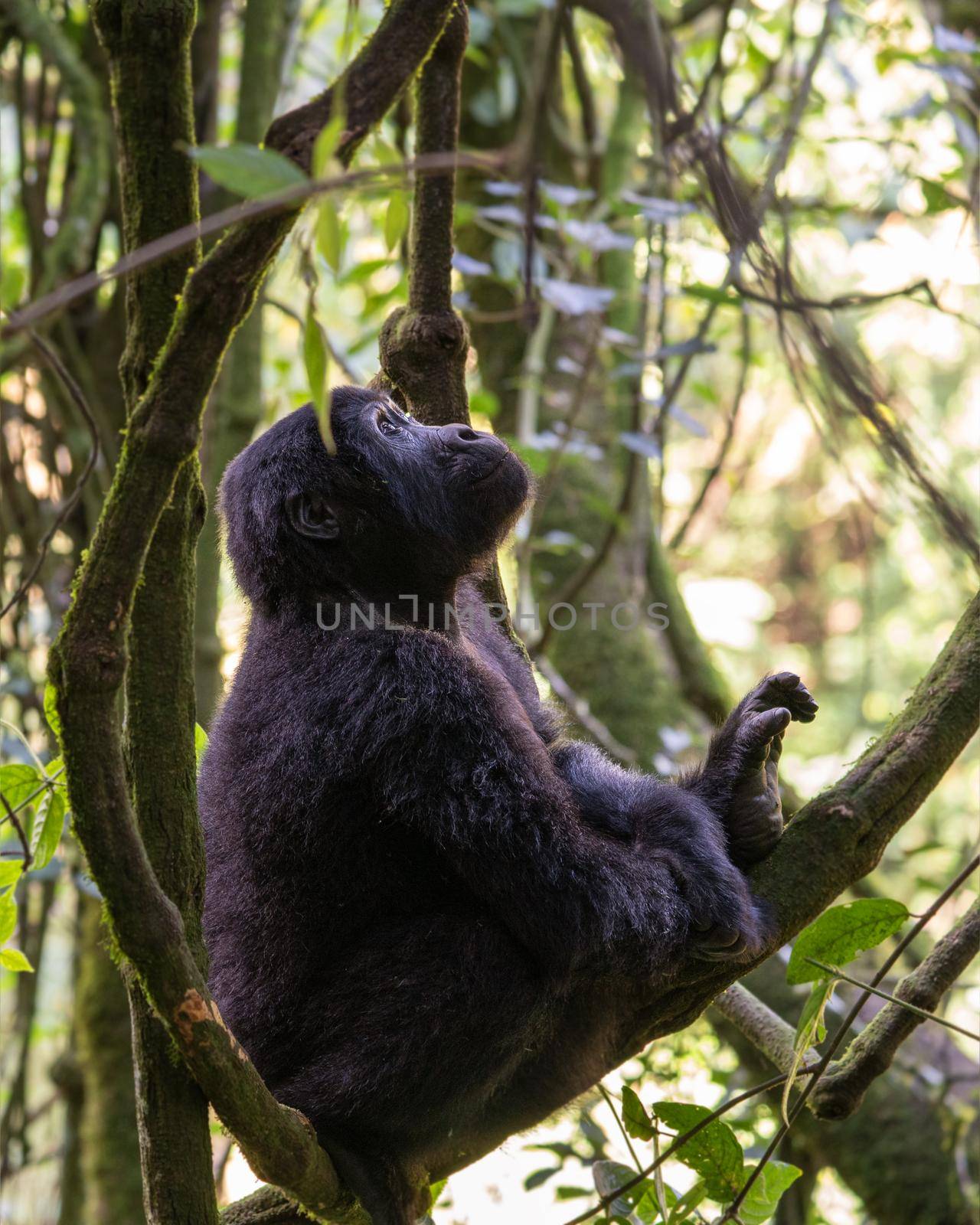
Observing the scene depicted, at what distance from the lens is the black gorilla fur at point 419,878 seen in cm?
291

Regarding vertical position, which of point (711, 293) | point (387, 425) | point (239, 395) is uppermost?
point (239, 395)

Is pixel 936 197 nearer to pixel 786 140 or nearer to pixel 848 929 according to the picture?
pixel 786 140

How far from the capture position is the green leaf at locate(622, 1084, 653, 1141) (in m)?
2.89

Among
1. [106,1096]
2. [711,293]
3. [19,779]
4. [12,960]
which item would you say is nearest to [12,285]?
[711,293]

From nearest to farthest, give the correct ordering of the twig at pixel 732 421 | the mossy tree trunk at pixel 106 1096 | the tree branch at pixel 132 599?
the tree branch at pixel 132 599, the mossy tree trunk at pixel 106 1096, the twig at pixel 732 421

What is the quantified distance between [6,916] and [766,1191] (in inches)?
68.7

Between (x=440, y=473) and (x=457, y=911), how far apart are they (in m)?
1.30

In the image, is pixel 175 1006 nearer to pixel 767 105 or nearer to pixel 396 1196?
pixel 396 1196

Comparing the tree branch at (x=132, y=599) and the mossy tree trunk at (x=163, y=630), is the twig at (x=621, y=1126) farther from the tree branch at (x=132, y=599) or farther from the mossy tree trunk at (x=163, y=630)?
the tree branch at (x=132, y=599)

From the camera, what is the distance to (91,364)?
5.71 meters

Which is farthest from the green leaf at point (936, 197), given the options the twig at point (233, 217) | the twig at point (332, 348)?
the twig at point (233, 217)

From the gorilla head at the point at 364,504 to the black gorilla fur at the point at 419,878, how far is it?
18 mm

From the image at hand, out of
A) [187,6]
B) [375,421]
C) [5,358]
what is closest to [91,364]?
[5,358]

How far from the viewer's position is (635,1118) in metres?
2.90
